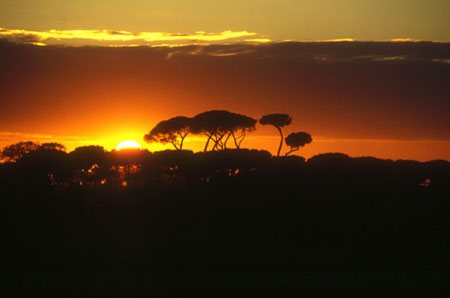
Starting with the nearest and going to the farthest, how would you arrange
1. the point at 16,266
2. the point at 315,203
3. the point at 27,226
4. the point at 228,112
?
1. the point at 16,266
2. the point at 27,226
3. the point at 315,203
4. the point at 228,112

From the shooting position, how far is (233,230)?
53562mm

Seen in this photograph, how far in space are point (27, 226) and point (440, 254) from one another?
26.3m

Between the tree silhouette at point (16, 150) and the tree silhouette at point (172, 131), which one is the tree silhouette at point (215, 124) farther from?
the tree silhouette at point (16, 150)

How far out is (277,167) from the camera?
67.1 metres

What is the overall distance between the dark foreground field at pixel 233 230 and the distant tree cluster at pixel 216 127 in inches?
503

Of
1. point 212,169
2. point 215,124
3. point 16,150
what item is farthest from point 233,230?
point 16,150

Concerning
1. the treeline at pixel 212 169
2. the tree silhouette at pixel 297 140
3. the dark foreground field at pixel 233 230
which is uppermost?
the tree silhouette at pixel 297 140

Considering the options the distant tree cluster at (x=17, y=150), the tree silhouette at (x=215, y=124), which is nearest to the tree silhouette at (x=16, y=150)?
the distant tree cluster at (x=17, y=150)

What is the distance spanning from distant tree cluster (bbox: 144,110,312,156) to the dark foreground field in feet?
41.9

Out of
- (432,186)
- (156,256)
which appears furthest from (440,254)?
(432,186)

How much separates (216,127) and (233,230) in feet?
100

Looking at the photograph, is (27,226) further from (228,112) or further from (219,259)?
(228,112)

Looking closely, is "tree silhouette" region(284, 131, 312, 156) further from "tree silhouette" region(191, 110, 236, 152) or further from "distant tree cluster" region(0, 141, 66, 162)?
"distant tree cluster" region(0, 141, 66, 162)

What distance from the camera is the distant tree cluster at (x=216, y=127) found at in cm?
8325
